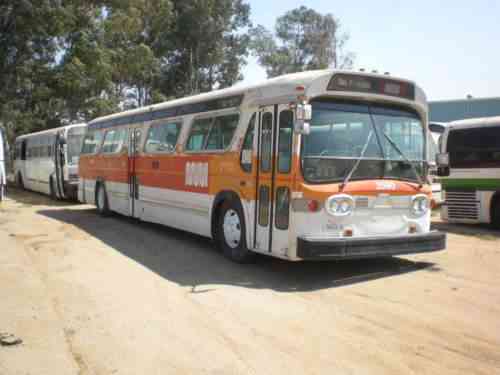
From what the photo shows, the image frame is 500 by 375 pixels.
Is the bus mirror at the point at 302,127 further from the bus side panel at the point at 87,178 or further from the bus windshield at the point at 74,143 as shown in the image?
the bus windshield at the point at 74,143

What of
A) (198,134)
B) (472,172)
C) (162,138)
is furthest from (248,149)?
(472,172)

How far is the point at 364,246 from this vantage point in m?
6.98

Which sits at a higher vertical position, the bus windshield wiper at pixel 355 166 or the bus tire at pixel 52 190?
the bus windshield wiper at pixel 355 166

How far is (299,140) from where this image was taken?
22.6 ft

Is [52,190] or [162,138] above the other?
[162,138]

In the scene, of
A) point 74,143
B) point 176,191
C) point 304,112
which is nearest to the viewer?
point 304,112

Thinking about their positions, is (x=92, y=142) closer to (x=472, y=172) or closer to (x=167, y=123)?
(x=167, y=123)

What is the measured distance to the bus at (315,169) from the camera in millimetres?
6875

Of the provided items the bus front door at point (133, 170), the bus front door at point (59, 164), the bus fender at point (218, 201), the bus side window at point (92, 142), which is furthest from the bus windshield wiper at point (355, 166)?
the bus front door at point (59, 164)

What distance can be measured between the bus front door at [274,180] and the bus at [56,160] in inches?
485

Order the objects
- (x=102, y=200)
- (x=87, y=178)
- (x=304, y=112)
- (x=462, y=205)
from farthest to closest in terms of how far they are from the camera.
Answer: (x=87, y=178) → (x=102, y=200) → (x=462, y=205) → (x=304, y=112)

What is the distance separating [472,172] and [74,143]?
13.0 meters

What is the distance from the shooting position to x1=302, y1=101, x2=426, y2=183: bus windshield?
6.94 meters

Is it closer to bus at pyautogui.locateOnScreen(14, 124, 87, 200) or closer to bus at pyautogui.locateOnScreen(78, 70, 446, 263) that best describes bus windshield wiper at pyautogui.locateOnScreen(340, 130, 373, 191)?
bus at pyautogui.locateOnScreen(78, 70, 446, 263)
